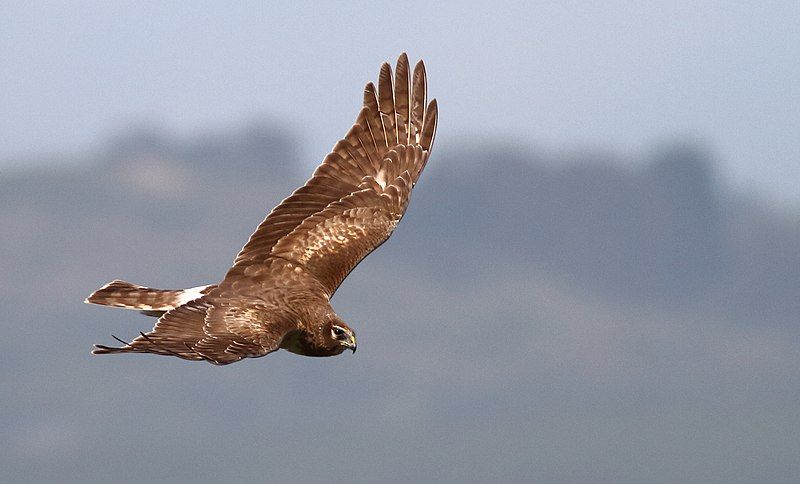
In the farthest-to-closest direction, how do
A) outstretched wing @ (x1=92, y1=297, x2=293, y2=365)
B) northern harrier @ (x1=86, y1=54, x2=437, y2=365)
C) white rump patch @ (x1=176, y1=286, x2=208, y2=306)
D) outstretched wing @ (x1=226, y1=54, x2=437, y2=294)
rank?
outstretched wing @ (x1=226, y1=54, x2=437, y2=294)
white rump patch @ (x1=176, y1=286, x2=208, y2=306)
northern harrier @ (x1=86, y1=54, x2=437, y2=365)
outstretched wing @ (x1=92, y1=297, x2=293, y2=365)

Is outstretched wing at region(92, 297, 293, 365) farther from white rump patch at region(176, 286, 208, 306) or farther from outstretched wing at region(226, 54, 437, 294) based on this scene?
outstretched wing at region(226, 54, 437, 294)

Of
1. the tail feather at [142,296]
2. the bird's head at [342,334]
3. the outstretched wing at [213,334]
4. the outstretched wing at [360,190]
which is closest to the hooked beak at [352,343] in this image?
the bird's head at [342,334]

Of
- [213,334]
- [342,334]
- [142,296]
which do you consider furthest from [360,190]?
[213,334]

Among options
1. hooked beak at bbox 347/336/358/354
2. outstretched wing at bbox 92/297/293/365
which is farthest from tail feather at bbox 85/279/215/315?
hooked beak at bbox 347/336/358/354

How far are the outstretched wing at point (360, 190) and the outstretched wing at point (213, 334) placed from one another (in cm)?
145

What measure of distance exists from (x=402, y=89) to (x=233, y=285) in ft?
12.9

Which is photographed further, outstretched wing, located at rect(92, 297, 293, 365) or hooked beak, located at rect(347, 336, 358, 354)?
hooked beak, located at rect(347, 336, 358, 354)

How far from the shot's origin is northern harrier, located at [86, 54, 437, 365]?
15711 millimetres

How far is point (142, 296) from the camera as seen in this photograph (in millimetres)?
17656

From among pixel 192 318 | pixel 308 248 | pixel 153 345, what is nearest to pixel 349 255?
pixel 308 248

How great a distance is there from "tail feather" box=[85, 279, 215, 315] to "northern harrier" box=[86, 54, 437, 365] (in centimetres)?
1

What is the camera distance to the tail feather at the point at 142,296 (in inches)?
683

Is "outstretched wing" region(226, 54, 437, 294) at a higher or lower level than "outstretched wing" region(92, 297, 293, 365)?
higher

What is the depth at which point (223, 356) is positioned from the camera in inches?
588
